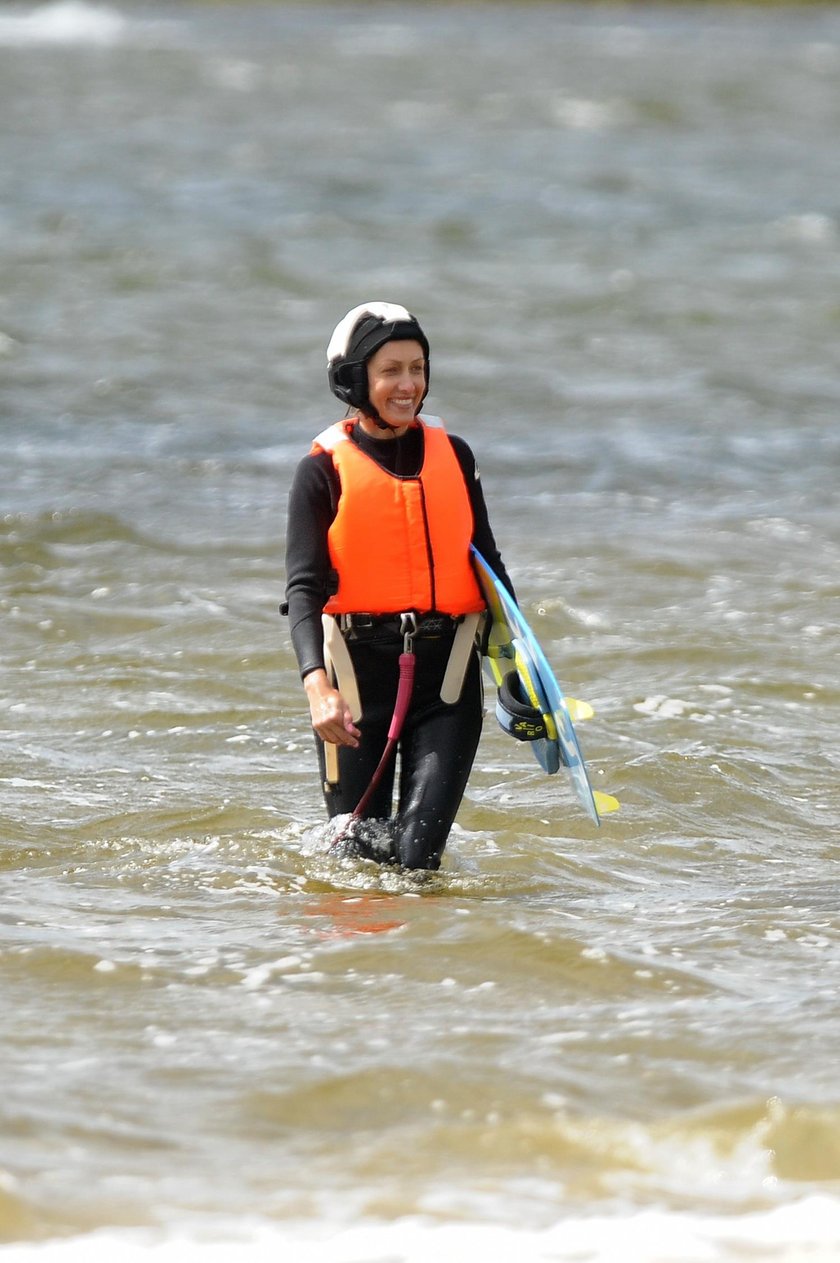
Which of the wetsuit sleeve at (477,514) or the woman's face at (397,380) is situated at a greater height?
the woman's face at (397,380)

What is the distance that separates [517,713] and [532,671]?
16 centimetres

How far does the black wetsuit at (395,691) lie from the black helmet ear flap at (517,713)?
0.08 m

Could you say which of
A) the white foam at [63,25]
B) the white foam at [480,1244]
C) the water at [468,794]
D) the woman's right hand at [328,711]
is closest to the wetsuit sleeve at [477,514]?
the woman's right hand at [328,711]

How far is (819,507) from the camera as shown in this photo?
44.5ft

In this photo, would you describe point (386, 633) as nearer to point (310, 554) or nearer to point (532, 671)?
point (310, 554)

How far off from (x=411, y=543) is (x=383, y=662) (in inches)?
16.0

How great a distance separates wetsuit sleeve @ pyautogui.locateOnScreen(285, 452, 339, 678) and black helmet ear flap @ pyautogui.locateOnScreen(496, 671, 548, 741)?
2.29ft

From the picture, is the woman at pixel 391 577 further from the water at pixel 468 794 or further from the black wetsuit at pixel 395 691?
the water at pixel 468 794

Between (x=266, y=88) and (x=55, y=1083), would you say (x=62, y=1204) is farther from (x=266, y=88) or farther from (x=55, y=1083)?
(x=266, y=88)

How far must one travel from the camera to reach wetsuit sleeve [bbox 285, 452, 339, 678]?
5949 millimetres

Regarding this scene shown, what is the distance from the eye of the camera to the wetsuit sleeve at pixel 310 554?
5949 millimetres

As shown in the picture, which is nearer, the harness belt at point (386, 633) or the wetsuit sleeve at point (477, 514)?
the harness belt at point (386, 633)

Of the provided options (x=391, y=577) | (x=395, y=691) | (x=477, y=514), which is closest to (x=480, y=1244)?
(x=395, y=691)

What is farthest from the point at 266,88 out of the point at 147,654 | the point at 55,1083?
the point at 55,1083
